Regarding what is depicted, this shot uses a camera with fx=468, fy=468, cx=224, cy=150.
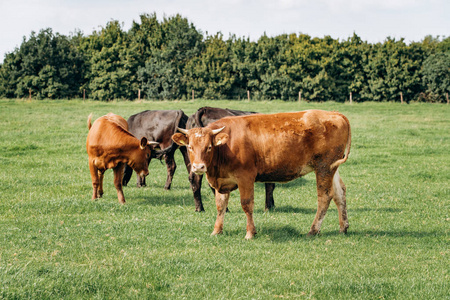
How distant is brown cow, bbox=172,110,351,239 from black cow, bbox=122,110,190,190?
4.88 m

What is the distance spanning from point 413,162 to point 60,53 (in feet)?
158

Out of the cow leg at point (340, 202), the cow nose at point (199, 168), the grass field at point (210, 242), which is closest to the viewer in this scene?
the grass field at point (210, 242)

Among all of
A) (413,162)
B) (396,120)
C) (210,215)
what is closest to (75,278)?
(210,215)

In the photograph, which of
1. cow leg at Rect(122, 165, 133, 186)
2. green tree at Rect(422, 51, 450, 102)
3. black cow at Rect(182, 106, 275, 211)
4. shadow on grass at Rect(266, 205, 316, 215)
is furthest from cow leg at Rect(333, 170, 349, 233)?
green tree at Rect(422, 51, 450, 102)

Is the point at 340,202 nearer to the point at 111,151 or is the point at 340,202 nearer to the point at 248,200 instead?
the point at 248,200

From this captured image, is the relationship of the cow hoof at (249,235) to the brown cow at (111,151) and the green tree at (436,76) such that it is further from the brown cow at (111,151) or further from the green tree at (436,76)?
the green tree at (436,76)

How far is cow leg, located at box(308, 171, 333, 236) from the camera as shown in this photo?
→ 8.43 m

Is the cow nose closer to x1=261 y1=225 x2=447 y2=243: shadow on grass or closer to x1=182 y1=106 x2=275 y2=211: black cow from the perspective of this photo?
x1=261 y1=225 x2=447 y2=243: shadow on grass

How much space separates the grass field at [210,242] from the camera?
226 inches

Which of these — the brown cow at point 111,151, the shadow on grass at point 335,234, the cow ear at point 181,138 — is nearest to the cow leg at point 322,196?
the shadow on grass at point 335,234

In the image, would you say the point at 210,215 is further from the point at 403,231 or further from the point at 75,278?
the point at 75,278

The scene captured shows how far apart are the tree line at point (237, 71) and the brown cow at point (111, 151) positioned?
45.5m

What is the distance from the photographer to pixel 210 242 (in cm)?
775

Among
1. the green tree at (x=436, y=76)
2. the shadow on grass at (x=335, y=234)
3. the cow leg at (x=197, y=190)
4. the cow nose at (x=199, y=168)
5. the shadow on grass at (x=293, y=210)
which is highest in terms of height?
the green tree at (x=436, y=76)
